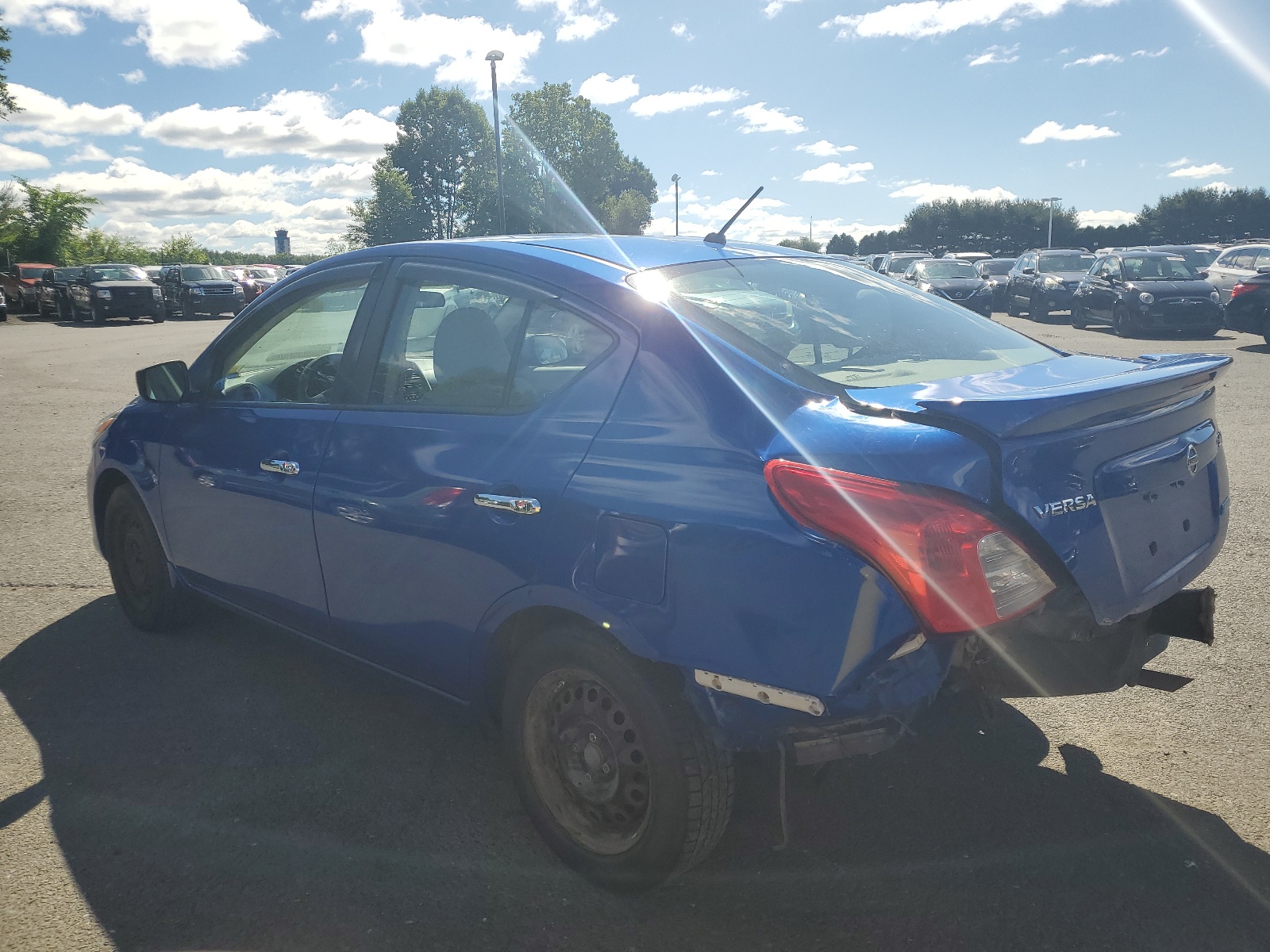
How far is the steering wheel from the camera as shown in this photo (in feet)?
11.1

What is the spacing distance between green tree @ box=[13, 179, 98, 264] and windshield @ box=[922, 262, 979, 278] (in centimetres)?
4548

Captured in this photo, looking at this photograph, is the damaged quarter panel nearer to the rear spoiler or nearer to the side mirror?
the rear spoiler

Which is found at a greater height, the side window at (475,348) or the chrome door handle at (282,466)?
the side window at (475,348)

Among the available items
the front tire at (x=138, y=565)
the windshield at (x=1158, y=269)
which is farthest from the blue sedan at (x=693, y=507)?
the windshield at (x=1158, y=269)

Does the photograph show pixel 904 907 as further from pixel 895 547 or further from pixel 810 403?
pixel 810 403

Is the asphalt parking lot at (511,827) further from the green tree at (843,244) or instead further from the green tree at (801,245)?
the green tree at (843,244)

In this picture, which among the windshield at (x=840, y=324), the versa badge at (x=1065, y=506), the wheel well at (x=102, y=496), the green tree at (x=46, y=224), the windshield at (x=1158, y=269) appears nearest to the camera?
the versa badge at (x=1065, y=506)

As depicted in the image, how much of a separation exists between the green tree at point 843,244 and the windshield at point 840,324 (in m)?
92.2

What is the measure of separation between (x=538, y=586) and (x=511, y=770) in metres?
0.59

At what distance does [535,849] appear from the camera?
2.78m

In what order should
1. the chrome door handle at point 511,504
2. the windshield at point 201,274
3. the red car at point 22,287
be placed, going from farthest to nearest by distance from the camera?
the red car at point 22,287 → the windshield at point 201,274 → the chrome door handle at point 511,504

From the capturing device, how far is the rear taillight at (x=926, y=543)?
→ 204 centimetres

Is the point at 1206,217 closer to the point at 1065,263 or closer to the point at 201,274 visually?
the point at 1065,263

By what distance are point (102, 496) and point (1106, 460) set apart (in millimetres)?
4132
